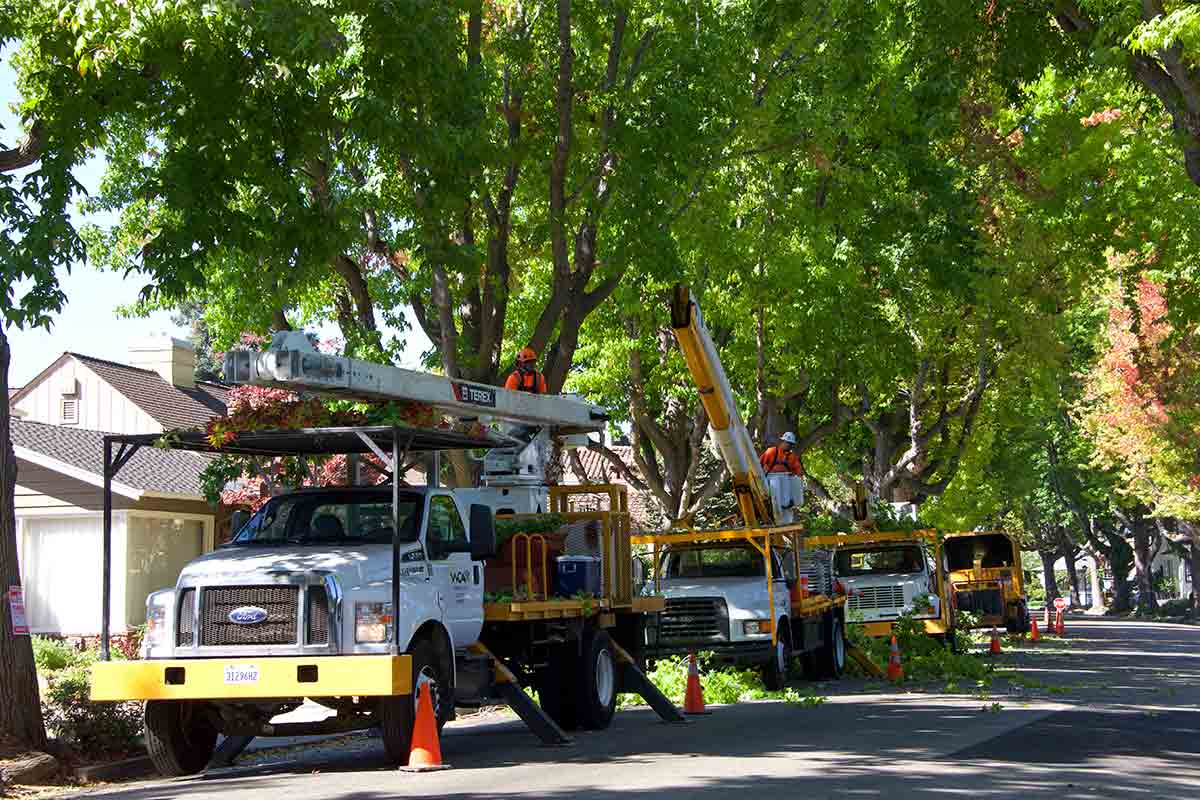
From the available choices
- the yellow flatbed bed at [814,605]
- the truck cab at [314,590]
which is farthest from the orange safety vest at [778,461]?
the truck cab at [314,590]

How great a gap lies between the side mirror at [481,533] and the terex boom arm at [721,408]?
7.43 metres

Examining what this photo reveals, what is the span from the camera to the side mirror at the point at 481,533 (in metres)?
13.9

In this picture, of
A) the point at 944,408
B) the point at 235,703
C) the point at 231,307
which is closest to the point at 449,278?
the point at 231,307

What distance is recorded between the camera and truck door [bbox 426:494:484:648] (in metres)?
13.8

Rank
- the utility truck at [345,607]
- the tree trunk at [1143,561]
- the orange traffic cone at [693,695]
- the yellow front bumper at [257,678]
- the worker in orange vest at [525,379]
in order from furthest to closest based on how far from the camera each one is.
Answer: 1. the tree trunk at [1143,561]
2. the orange traffic cone at [693,695]
3. the worker in orange vest at [525,379]
4. the utility truck at [345,607]
5. the yellow front bumper at [257,678]

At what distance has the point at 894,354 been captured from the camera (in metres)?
32.6

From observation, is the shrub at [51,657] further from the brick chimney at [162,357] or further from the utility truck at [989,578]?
the utility truck at [989,578]

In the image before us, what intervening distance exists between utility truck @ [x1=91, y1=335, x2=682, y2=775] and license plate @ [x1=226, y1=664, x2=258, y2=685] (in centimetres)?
1

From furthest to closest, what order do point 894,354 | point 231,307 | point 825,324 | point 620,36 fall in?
point 894,354
point 825,324
point 231,307
point 620,36

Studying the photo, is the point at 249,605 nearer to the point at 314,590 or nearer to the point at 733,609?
the point at 314,590

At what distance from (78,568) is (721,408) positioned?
12559 millimetres

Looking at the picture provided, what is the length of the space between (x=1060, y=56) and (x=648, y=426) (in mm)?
18151

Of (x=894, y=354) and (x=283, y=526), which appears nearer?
(x=283, y=526)

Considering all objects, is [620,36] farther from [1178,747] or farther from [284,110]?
[1178,747]
